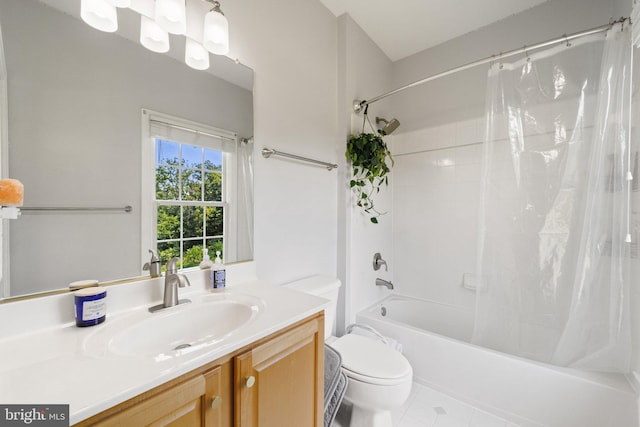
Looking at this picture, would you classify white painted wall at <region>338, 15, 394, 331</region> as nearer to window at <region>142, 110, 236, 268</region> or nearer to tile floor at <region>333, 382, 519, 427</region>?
tile floor at <region>333, 382, 519, 427</region>

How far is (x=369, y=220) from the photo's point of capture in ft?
6.93

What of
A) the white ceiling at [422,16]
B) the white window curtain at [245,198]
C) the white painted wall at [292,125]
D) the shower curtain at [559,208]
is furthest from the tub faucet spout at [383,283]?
the white ceiling at [422,16]

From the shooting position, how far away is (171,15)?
95 cm

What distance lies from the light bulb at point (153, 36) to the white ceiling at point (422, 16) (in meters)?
1.23

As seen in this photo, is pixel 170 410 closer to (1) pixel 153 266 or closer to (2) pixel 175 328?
(2) pixel 175 328

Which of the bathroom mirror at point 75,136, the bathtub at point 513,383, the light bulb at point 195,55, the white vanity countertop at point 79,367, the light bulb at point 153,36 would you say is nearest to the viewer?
the white vanity countertop at point 79,367

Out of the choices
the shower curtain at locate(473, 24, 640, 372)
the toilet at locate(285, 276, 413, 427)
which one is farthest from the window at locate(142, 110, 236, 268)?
the shower curtain at locate(473, 24, 640, 372)

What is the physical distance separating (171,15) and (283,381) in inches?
52.8

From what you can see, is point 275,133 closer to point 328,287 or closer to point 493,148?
point 328,287

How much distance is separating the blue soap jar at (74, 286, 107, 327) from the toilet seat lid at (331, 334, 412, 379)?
1060 millimetres

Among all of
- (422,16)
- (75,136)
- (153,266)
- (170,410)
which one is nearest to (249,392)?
(170,410)

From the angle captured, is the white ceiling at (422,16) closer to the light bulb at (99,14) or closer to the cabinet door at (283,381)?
the light bulb at (99,14)

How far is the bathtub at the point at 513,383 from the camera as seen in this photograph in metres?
1.22

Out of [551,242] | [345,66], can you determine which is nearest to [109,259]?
[345,66]
